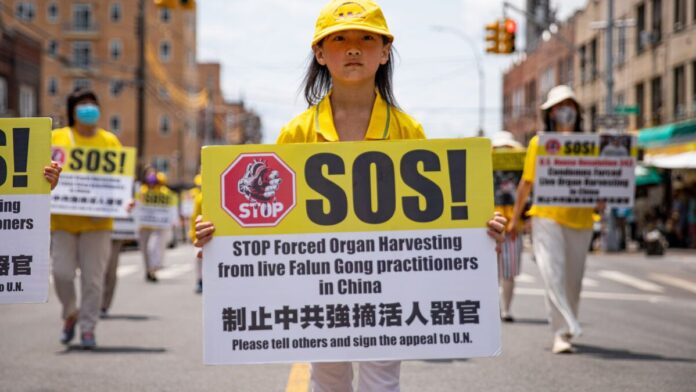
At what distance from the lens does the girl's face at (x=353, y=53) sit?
500cm

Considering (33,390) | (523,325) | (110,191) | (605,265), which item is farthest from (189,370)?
(605,265)

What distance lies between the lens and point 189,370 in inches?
330

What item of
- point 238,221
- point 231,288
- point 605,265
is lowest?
point 605,265

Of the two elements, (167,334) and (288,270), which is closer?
(288,270)

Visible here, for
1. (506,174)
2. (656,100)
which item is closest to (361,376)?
(506,174)

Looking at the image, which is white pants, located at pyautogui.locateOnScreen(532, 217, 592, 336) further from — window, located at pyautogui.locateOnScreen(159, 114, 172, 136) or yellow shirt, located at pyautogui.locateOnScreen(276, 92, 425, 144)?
window, located at pyautogui.locateOnScreen(159, 114, 172, 136)

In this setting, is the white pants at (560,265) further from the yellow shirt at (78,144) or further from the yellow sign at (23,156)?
the yellow sign at (23,156)

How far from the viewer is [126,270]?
24.0 m

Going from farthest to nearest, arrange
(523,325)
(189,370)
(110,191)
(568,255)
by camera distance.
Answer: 1. (523,325)
2. (110,191)
3. (568,255)
4. (189,370)

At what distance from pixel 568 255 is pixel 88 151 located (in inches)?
179

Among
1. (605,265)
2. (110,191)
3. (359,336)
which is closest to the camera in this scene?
(359,336)

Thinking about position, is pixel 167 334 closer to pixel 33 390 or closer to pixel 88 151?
pixel 88 151

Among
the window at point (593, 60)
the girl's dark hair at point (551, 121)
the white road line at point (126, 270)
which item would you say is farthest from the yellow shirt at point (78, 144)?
the window at point (593, 60)

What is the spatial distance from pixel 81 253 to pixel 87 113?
49.5 inches
